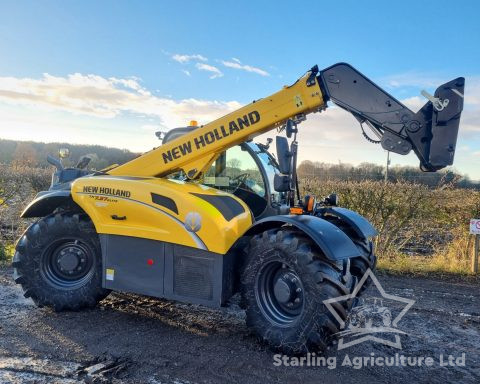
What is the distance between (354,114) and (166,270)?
2.69 m

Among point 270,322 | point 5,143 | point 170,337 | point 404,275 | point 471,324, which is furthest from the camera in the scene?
point 5,143

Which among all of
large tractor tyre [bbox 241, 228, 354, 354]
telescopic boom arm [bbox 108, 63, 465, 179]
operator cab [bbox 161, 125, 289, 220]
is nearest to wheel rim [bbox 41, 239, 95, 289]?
operator cab [bbox 161, 125, 289, 220]

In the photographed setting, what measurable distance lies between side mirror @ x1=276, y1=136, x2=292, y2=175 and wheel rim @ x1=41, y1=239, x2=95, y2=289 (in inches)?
105

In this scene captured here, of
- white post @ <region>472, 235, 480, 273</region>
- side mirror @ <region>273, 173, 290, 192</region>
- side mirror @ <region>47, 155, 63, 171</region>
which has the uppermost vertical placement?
side mirror @ <region>47, 155, 63, 171</region>

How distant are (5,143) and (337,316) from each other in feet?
130

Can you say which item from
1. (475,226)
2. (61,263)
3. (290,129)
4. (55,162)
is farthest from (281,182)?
(475,226)

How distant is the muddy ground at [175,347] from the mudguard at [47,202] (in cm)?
124

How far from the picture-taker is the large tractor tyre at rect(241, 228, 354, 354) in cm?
421

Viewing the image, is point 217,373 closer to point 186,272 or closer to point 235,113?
point 186,272

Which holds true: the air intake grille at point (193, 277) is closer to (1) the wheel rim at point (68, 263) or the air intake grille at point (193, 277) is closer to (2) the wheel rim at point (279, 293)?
(2) the wheel rim at point (279, 293)

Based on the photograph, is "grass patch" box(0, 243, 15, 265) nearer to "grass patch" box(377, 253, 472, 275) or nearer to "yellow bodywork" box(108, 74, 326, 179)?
"yellow bodywork" box(108, 74, 326, 179)

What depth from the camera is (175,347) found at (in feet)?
15.3

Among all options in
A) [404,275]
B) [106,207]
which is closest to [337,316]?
[106,207]

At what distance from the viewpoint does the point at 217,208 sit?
497 centimetres
